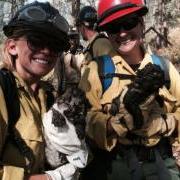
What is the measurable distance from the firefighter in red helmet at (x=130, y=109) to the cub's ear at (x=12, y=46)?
78 cm

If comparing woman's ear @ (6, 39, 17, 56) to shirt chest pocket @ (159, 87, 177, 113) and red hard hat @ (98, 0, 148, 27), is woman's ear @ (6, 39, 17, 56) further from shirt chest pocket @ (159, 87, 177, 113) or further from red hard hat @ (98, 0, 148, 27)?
shirt chest pocket @ (159, 87, 177, 113)

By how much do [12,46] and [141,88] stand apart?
95cm

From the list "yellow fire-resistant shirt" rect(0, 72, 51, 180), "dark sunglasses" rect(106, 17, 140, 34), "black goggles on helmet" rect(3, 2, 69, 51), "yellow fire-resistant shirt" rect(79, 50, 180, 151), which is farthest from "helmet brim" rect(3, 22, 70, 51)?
"dark sunglasses" rect(106, 17, 140, 34)

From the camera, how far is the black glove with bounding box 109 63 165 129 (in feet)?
10.2

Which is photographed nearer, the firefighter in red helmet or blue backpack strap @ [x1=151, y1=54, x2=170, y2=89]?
the firefighter in red helmet

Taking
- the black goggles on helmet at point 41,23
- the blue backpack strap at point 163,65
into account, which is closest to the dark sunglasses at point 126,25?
the blue backpack strap at point 163,65

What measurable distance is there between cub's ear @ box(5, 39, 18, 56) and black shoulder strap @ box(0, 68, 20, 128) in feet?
0.62

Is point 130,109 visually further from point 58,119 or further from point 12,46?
point 12,46

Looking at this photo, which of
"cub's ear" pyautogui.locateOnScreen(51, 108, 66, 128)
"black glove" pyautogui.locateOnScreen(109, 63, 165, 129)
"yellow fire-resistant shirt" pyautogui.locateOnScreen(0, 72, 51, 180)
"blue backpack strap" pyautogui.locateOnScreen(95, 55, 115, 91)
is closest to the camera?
"yellow fire-resistant shirt" pyautogui.locateOnScreen(0, 72, 51, 180)

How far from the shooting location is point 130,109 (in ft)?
10.3

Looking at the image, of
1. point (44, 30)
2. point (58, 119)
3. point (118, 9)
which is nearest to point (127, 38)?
point (118, 9)

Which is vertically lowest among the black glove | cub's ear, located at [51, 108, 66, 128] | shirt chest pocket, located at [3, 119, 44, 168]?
shirt chest pocket, located at [3, 119, 44, 168]

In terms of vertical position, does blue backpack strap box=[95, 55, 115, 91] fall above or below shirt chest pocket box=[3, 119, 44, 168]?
above

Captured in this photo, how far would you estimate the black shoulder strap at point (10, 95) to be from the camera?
8.27 feet
